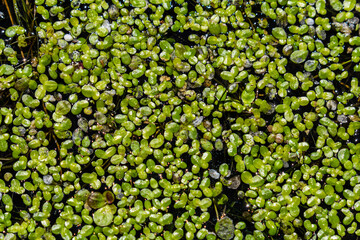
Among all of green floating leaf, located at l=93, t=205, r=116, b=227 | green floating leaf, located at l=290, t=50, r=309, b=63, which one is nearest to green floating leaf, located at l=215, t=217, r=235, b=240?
green floating leaf, located at l=93, t=205, r=116, b=227

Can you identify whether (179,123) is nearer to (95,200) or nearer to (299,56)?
(95,200)

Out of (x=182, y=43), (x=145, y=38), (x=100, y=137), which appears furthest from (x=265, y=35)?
(x=100, y=137)

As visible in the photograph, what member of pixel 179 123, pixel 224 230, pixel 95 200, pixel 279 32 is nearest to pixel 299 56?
pixel 279 32

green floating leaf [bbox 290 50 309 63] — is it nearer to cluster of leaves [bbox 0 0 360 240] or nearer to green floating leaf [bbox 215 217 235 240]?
cluster of leaves [bbox 0 0 360 240]

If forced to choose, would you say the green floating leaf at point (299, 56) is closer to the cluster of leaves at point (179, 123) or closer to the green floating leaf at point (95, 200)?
the cluster of leaves at point (179, 123)

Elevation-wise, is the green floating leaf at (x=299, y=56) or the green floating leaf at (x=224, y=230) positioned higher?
the green floating leaf at (x=299, y=56)

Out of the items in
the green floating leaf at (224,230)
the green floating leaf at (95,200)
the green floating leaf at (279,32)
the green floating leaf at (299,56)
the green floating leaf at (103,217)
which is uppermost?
the green floating leaf at (279,32)

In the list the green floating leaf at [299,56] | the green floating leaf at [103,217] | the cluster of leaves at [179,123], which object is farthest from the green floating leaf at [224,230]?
the green floating leaf at [299,56]

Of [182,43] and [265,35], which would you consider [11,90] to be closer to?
[182,43]

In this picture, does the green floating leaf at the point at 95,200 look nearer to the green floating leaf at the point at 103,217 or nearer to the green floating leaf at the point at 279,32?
the green floating leaf at the point at 103,217
